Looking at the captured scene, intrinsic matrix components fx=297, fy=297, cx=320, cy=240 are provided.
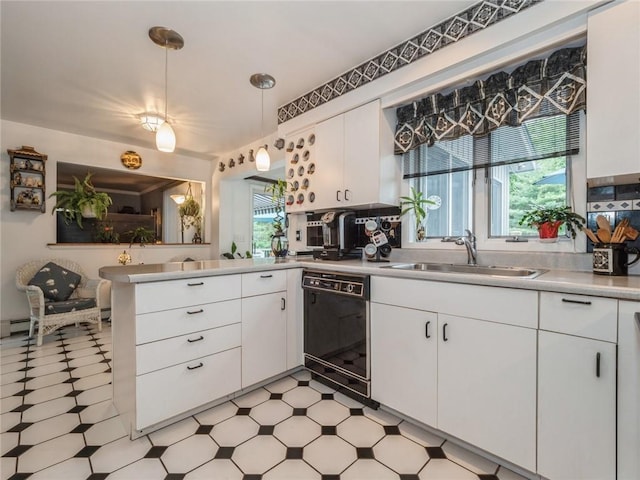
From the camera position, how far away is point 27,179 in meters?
3.42

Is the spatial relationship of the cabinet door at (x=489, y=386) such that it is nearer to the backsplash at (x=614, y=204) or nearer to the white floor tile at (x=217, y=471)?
the backsplash at (x=614, y=204)

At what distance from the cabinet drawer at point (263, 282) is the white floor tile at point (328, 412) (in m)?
0.82

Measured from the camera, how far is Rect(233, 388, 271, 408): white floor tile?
196 centimetres

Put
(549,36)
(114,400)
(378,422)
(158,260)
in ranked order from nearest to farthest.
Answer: (549,36), (378,422), (114,400), (158,260)

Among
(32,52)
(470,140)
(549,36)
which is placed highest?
(32,52)

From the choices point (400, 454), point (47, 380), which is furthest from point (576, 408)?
point (47, 380)

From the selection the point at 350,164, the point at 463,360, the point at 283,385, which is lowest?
the point at 283,385

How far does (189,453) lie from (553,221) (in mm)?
2370

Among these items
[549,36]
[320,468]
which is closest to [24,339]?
[320,468]

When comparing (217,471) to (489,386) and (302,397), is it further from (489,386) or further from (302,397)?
(489,386)

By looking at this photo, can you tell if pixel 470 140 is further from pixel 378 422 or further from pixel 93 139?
pixel 93 139

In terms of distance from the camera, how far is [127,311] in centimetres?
165

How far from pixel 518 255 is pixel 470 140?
886 mm

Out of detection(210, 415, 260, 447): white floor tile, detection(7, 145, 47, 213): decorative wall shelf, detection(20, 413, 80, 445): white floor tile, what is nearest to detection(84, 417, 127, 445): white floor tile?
detection(20, 413, 80, 445): white floor tile
